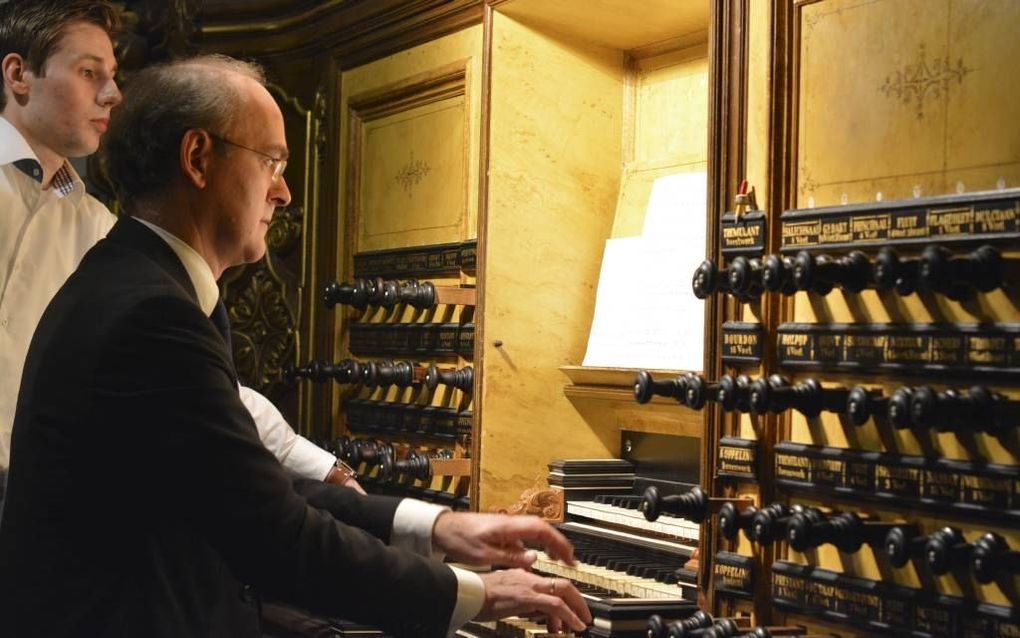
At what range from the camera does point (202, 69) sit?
238cm

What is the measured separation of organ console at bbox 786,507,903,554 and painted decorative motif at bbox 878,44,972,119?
3.03 feet

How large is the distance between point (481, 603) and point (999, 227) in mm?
1365

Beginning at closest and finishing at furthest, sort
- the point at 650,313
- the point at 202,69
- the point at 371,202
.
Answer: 1. the point at 202,69
2. the point at 650,313
3. the point at 371,202

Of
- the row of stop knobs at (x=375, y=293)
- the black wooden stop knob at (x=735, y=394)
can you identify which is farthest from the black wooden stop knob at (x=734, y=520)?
the row of stop knobs at (x=375, y=293)

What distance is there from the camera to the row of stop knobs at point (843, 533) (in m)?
2.54

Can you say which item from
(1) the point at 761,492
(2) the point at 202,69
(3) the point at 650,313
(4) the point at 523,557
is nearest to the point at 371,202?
(3) the point at 650,313

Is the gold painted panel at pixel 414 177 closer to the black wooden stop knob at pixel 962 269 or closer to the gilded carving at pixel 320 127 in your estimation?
the gilded carving at pixel 320 127

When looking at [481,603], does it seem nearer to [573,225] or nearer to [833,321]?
[833,321]

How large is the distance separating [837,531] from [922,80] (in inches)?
40.6

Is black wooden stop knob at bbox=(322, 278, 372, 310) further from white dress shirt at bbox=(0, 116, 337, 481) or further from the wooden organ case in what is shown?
white dress shirt at bbox=(0, 116, 337, 481)

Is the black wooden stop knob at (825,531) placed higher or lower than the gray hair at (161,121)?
lower

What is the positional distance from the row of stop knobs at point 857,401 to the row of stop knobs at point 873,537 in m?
0.22

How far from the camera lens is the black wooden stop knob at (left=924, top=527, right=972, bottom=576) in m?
2.58

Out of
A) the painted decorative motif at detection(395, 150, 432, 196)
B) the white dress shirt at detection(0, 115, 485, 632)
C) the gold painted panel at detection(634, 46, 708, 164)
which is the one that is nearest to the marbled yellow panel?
the gold painted panel at detection(634, 46, 708, 164)
